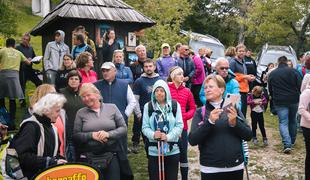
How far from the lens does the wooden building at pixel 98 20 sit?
35.3 feet

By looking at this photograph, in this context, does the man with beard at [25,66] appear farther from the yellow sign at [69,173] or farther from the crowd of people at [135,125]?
the yellow sign at [69,173]

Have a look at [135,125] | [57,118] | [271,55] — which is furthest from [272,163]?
[271,55]

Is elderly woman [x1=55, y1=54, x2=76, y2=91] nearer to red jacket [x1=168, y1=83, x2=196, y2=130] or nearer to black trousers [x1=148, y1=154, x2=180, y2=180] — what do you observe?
red jacket [x1=168, y1=83, x2=196, y2=130]

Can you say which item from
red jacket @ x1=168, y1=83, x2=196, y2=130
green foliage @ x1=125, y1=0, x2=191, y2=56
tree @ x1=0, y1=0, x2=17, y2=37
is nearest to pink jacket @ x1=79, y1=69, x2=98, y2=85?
red jacket @ x1=168, y1=83, x2=196, y2=130

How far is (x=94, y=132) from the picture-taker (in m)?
4.92

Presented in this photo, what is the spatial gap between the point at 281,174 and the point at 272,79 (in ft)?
8.04

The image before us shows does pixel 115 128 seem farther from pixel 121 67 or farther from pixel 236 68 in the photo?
pixel 236 68

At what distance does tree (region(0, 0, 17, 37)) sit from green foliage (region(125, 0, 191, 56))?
5.45 meters

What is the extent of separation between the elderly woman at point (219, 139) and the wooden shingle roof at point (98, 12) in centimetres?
672

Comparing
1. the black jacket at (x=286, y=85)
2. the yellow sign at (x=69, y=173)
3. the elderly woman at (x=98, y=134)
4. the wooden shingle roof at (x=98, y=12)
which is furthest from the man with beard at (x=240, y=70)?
the yellow sign at (x=69, y=173)

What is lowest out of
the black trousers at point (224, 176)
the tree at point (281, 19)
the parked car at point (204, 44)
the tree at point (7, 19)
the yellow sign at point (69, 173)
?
the black trousers at point (224, 176)

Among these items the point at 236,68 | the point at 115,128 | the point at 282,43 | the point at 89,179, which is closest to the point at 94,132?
the point at 115,128

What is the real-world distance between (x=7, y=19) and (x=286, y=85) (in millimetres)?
7502

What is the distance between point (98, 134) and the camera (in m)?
4.88
